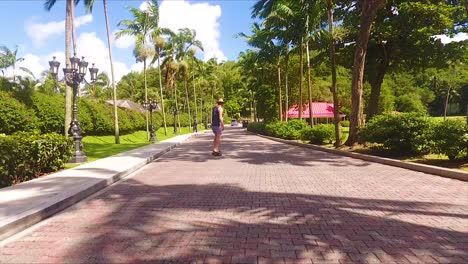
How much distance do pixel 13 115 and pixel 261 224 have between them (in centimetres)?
1809

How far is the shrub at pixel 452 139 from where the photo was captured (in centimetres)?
988

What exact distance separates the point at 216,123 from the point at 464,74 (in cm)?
9083

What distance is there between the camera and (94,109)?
29.0 m

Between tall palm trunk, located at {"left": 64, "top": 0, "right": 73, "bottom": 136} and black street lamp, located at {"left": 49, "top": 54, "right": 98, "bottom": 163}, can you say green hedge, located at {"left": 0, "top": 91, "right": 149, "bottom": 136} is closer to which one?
tall palm trunk, located at {"left": 64, "top": 0, "right": 73, "bottom": 136}

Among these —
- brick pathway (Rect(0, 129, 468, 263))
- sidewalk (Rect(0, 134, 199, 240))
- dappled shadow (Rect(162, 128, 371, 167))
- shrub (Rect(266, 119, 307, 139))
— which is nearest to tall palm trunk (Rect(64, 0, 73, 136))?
dappled shadow (Rect(162, 128, 371, 167))

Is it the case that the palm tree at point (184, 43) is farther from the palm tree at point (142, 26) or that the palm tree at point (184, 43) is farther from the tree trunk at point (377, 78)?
the tree trunk at point (377, 78)

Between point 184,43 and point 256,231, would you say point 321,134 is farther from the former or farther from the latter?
point 184,43

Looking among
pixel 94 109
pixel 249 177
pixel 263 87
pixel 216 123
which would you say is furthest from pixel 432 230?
pixel 263 87

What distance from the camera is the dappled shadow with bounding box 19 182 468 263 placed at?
4035 mm

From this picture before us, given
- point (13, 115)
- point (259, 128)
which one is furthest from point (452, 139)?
point (259, 128)

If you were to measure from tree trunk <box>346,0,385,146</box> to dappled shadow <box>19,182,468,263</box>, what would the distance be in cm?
1005

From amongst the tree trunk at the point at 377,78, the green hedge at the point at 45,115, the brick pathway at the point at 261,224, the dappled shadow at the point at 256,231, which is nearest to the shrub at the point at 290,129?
the tree trunk at the point at 377,78

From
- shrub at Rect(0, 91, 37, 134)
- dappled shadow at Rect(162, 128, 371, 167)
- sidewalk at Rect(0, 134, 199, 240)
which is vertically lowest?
dappled shadow at Rect(162, 128, 371, 167)

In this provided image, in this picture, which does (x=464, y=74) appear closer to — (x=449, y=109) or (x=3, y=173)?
(x=449, y=109)
